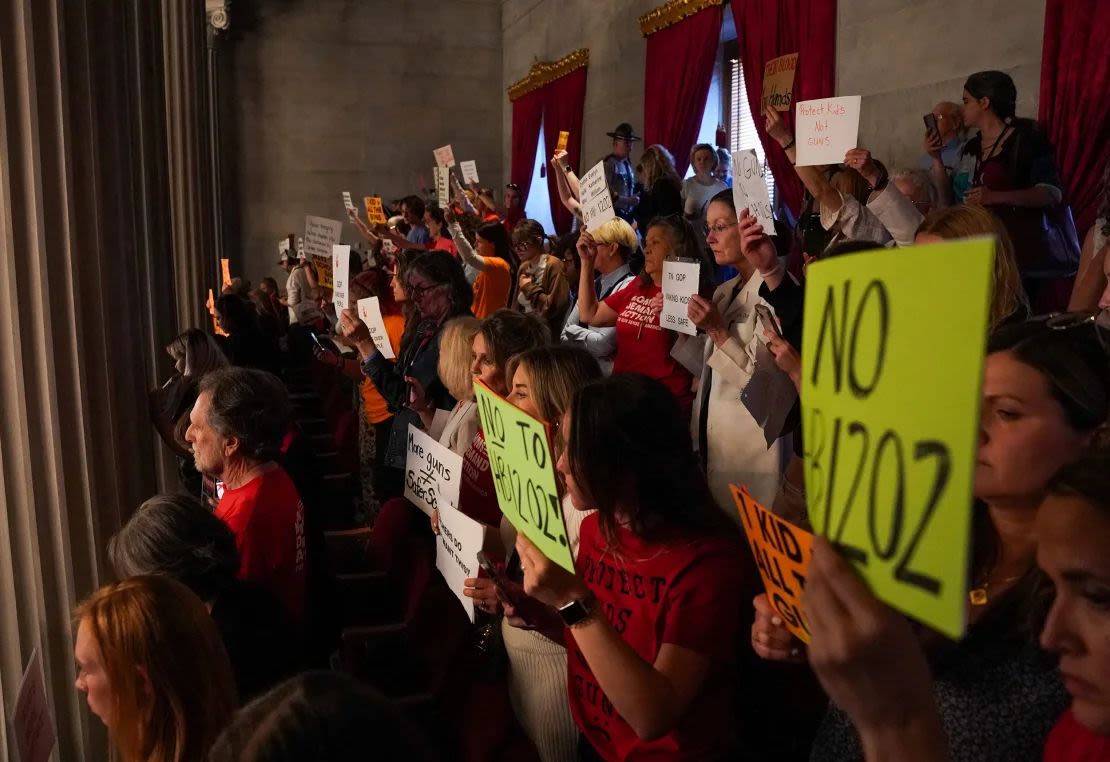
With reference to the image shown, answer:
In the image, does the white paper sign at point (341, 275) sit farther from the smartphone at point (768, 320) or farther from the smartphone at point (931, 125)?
the smartphone at point (931, 125)

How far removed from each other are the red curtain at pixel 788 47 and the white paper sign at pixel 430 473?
4.64 metres

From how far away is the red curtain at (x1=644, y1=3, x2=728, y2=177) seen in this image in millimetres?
8180

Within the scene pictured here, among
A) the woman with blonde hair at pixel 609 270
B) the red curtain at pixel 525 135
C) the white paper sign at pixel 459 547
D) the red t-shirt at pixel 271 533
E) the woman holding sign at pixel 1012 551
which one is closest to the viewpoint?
the woman holding sign at pixel 1012 551

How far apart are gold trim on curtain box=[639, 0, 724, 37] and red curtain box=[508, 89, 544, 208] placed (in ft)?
11.8

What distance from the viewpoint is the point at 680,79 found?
8672 mm

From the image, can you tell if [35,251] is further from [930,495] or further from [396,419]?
[930,495]

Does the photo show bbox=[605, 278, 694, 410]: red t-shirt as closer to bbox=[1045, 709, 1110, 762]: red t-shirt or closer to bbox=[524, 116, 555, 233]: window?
bbox=[1045, 709, 1110, 762]: red t-shirt

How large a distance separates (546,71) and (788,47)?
6.08 meters

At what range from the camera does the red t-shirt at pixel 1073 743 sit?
1.01m

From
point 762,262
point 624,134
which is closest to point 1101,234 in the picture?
point 762,262

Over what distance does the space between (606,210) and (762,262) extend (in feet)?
5.79

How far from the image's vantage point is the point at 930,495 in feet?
2.27

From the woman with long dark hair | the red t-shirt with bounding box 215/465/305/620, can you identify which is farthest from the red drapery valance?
the red t-shirt with bounding box 215/465/305/620

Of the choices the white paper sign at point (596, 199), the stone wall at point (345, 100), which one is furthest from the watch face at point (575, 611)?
the stone wall at point (345, 100)
